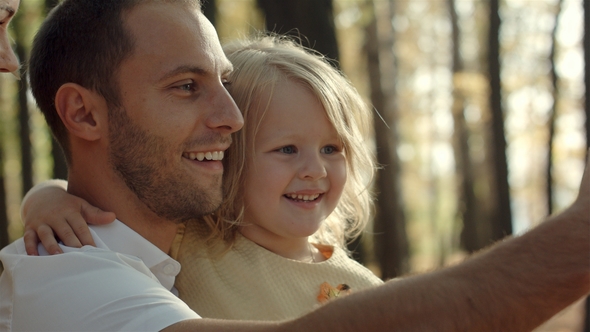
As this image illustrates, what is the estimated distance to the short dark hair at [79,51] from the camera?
278 cm

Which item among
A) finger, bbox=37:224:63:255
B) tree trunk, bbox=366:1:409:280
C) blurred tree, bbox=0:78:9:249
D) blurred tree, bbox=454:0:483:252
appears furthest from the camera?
blurred tree, bbox=454:0:483:252

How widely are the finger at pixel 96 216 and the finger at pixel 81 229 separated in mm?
63

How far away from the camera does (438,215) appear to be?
111 ft

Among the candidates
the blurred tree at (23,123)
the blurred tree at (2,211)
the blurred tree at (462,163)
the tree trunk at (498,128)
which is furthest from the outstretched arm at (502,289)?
the blurred tree at (462,163)

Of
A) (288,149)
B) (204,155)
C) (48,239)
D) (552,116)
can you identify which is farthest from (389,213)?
(48,239)

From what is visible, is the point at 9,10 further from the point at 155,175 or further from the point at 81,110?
the point at 155,175

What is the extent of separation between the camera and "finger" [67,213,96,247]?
250 centimetres

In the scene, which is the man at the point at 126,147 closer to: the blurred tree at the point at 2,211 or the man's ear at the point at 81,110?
the man's ear at the point at 81,110

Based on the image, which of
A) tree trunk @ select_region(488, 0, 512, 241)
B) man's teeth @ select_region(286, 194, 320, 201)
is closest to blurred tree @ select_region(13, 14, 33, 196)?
tree trunk @ select_region(488, 0, 512, 241)

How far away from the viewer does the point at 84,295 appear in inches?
84.2

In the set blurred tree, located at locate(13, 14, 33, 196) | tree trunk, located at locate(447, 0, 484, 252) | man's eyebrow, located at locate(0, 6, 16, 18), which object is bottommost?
tree trunk, located at locate(447, 0, 484, 252)

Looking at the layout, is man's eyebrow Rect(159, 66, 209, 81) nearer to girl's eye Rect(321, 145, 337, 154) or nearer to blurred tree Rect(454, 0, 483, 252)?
girl's eye Rect(321, 145, 337, 154)

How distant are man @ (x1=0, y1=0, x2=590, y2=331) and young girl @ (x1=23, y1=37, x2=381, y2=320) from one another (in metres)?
0.15

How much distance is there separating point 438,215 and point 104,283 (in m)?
32.8
